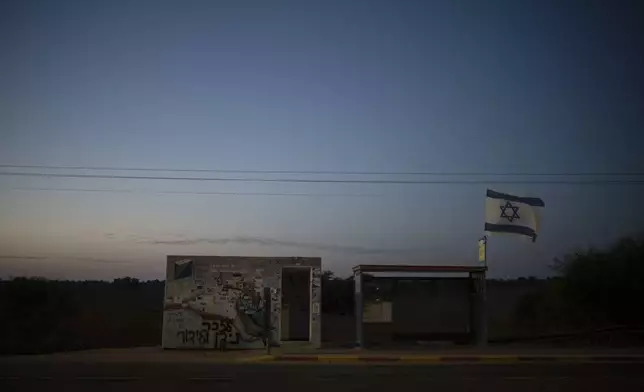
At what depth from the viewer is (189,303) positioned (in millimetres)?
25312

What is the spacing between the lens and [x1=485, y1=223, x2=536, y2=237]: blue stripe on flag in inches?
1153

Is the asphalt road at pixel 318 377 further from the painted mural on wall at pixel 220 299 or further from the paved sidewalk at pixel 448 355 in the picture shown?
the painted mural on wall at pixel 220 299

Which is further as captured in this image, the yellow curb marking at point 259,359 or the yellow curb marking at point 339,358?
the yellow curb marking at point 339,358

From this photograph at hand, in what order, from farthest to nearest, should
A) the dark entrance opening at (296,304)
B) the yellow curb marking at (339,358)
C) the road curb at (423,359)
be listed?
the dark entrance opening at (296,304), the yellow curb marking at (339,358), the road curb at (423,359)

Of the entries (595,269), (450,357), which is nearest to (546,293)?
(595,269)

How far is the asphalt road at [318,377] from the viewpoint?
14.5 m

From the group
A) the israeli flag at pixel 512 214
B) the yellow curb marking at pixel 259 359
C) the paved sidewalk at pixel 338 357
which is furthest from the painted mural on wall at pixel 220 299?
the israeli flag at pixel 512 214

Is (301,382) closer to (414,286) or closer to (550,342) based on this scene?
(414,286)

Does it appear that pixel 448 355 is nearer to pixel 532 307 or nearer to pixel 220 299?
pixel 220 299

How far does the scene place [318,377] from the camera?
16859 millimetres

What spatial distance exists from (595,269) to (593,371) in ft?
46.9

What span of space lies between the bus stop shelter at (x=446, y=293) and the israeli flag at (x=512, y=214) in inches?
125

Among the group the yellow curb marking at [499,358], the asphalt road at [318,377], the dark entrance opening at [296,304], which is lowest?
the asphalt road at [318,377]

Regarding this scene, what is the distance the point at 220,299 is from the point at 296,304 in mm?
3299
